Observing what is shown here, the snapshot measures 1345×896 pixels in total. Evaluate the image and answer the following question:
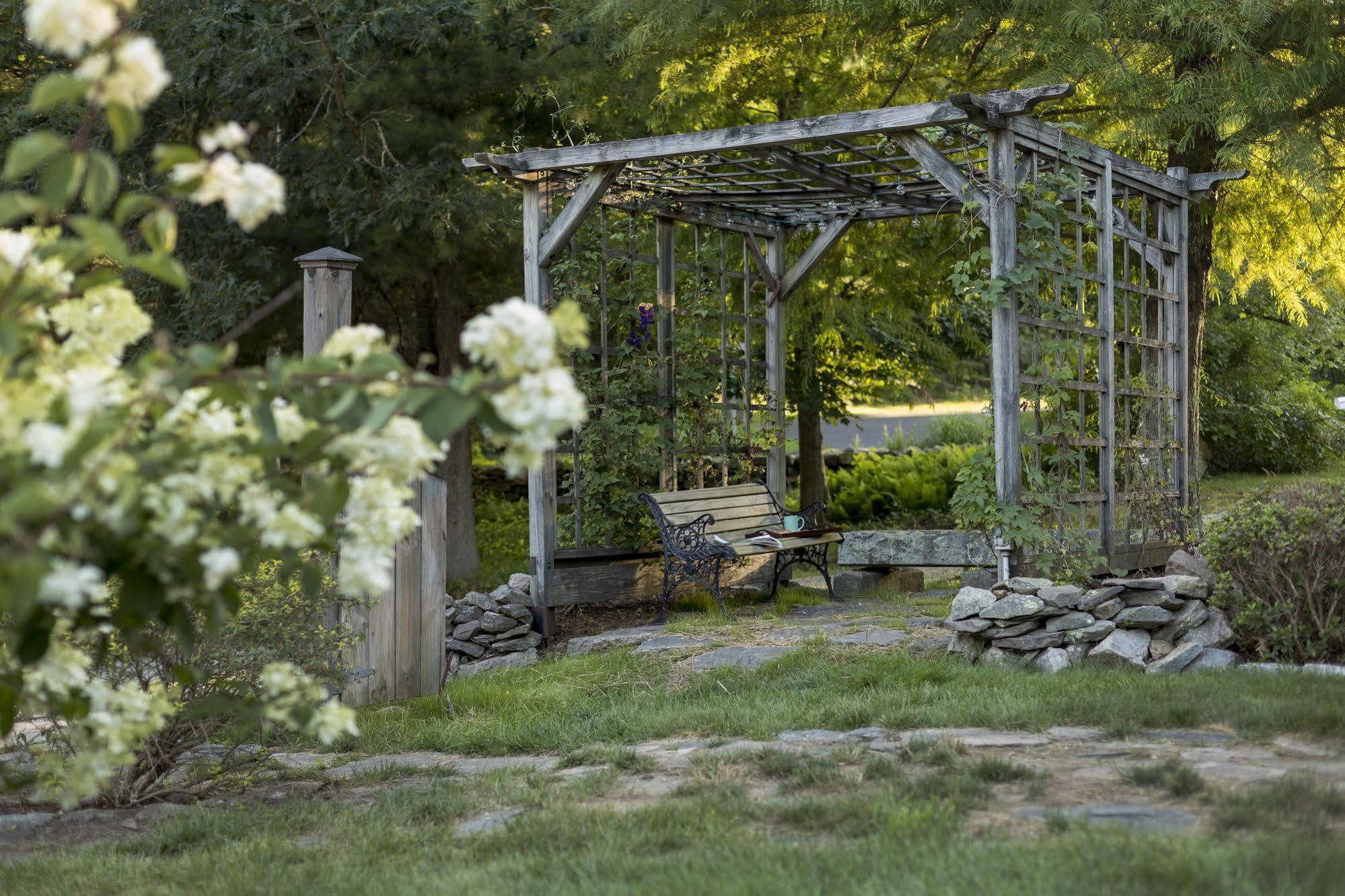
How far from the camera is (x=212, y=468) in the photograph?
2104mm

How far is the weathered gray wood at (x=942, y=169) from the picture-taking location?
6508 mm

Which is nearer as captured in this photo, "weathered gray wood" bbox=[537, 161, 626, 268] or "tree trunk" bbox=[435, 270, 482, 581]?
"weathered gray wood" bbox=[537, 161, 626, 268]

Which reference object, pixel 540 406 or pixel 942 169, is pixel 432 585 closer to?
pixel 942 169

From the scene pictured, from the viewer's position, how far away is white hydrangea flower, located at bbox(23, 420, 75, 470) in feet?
6.23

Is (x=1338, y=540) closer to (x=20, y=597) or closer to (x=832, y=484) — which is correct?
(x=20, y=597)

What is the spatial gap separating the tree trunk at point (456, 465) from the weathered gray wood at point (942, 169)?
501cm

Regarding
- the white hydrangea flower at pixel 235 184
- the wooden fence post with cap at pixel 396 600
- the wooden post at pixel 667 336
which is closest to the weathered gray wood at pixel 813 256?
the wooden post at pixel 667 336

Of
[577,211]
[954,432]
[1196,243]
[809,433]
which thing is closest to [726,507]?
[577,211]

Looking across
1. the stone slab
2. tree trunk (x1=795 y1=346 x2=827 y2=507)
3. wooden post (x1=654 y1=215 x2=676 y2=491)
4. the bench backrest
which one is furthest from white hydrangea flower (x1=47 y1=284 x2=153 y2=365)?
tree trunk (x1=795 y1=346 x2=827 y2=507)

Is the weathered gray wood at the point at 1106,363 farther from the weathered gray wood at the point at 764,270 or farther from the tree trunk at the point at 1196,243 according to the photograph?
the weathered gray wood at the point at 764,270

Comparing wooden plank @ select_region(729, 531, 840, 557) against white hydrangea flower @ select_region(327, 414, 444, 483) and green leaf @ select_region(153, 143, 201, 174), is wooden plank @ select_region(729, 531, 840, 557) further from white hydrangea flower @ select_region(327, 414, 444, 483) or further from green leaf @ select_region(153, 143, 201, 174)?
green leaf @ select_region(153, 143, 201, 174)

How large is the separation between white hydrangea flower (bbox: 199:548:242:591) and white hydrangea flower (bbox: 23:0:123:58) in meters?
0.79

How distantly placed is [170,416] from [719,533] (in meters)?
6.58

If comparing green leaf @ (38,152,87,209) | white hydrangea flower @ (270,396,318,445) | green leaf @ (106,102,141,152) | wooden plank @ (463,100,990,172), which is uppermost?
wooden plank @ (463,100,990,172)
